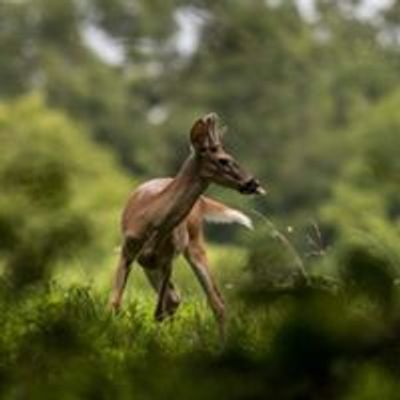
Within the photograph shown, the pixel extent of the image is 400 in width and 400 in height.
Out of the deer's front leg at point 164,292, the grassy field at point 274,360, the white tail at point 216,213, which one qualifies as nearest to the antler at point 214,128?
the deer's front leg at point 164,292

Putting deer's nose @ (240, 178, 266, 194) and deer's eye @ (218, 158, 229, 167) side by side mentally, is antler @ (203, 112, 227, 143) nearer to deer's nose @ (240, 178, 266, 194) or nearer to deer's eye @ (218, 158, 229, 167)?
deer's eye @ (218, 158, 229, 167)

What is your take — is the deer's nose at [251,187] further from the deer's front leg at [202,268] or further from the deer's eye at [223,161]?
the deer's front leg at [202,268]

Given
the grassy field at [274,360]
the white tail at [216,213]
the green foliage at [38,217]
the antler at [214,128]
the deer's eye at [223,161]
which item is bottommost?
the grassy field at [274,360]

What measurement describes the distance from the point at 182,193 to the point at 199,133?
0.25 m

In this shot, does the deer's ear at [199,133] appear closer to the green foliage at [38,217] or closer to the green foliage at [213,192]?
the green foliage at [213,192]

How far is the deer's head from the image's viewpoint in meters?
6.52

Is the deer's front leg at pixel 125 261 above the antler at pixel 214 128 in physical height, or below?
below

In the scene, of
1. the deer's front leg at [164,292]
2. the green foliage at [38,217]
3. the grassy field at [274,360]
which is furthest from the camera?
the deer's front leg at [164,292]

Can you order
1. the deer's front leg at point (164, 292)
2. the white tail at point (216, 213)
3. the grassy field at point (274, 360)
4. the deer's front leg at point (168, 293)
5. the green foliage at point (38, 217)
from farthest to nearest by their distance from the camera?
the white tail at point (216, 213), the deer's front leg at point (168, 293), the deer's front leg at point (164, 292), the green foliage at point (38, 217), the grassy field at point (274, 360)

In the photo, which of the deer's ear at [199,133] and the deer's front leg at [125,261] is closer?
the deer's ear at [199,133]

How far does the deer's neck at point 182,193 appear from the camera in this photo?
657 cm

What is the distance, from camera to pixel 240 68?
7688 centimetres

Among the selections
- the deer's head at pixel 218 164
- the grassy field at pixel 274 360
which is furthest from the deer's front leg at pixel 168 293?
the grassy field at pixel 274 360

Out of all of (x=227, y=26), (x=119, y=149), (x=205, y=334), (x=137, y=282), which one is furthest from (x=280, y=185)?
(x=205, y=334)
